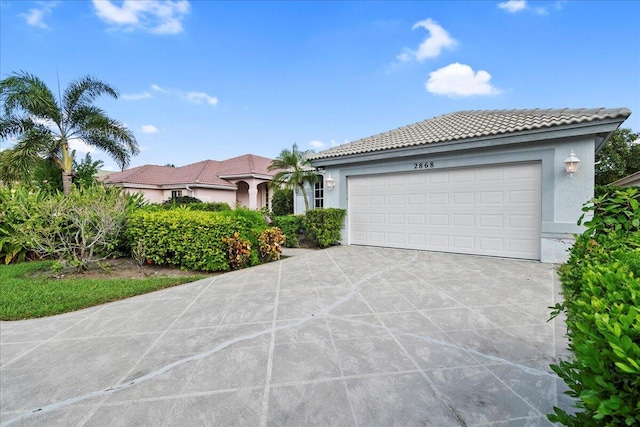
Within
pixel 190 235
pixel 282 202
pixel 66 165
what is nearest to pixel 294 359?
pixel 190 235

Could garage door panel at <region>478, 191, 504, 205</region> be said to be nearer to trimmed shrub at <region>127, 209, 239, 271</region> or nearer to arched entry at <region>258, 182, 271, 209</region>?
trimmed shrub at <region>127, 209, 239, 271</region>

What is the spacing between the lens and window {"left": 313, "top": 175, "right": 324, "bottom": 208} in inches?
549

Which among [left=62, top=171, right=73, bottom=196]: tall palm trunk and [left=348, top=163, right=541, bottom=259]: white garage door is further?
[left=62, top=171, right=73, bottom=196]: tall palm trunk

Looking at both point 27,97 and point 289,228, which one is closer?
point 289,228

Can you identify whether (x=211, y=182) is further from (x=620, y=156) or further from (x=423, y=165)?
(x=620, y=156)

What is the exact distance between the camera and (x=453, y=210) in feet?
28.0

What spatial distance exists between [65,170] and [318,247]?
37.9ft

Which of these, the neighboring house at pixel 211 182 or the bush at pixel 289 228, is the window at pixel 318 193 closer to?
the bush at pixel 289 228

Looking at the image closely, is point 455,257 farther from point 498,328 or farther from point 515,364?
point 515,364

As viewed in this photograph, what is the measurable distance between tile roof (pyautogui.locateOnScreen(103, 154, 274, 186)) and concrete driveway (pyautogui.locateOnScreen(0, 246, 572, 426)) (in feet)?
52.8

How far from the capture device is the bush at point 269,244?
798 centimetres

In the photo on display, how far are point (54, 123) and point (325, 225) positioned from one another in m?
12.8

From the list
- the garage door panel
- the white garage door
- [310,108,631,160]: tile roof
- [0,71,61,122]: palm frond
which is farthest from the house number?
[0,71,61,122]: palm frond

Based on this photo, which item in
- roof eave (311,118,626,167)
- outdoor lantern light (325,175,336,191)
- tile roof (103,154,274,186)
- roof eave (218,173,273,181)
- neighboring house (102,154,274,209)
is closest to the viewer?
roof eave (311,118,626,167)
